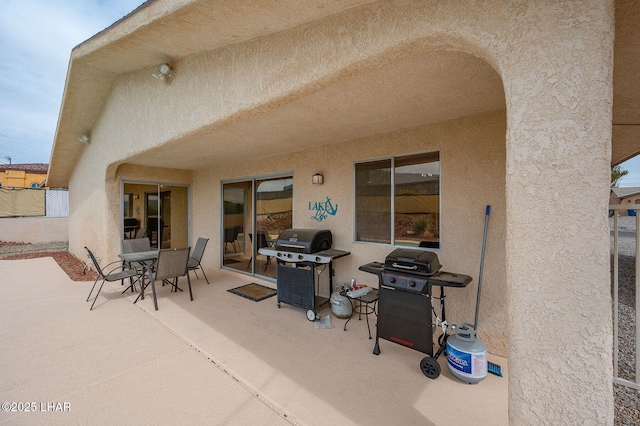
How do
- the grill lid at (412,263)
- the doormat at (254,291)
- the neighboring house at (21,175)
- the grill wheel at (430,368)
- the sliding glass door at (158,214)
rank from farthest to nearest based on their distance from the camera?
the neighboring house at (21,175) < the sliding glass door at (158,214) < the doormat at (254,291) < the grill lid at (412,263) < the grill wheel at (430,368)

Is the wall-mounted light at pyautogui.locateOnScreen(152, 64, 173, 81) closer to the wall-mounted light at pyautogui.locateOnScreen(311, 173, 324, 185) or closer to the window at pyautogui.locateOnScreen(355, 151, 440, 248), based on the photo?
the wall-mounted light at pyautogui.locateOnScreen(311, 173, 324, 185)

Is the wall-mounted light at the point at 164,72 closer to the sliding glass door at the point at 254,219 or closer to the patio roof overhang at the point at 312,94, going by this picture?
the patio roof overhang at the point at 312,94

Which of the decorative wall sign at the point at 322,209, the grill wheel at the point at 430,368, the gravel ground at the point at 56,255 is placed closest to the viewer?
the grill wheel at the point at 430,368

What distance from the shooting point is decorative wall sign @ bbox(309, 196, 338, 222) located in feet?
16.4

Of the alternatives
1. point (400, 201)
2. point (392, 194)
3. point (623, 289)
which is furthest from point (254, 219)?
point (623, 289)

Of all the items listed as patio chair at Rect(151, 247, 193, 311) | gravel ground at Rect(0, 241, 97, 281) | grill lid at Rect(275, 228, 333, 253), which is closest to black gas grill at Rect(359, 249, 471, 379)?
grill lid at Rect(275, 228, 333, 253)

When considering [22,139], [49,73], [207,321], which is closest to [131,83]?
[207,321]

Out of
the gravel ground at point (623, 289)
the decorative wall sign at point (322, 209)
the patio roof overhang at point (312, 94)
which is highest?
the patio roof overhang at point (312, 94)

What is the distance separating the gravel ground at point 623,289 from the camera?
2.25 m

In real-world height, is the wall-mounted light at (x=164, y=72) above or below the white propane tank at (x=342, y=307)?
above

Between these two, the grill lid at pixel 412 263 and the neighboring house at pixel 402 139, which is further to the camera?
the grill lid at pixel 412 263

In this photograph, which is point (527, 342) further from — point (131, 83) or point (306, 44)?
point (131, 83)

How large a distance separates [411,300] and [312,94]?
2.58 metres

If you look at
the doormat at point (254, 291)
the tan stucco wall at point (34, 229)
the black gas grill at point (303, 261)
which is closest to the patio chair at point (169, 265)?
the doormat at point (254, 291)
